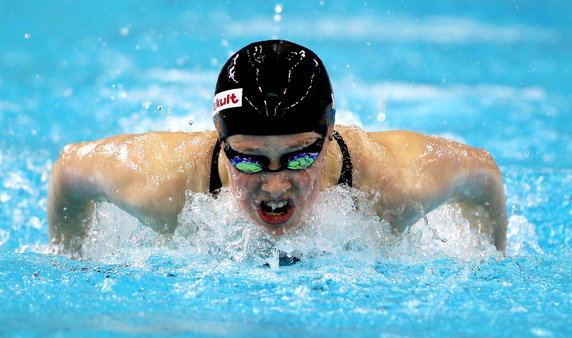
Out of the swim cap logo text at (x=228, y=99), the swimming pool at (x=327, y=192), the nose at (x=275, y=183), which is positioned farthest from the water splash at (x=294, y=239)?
the swim cap logo text at (x=228, y=99)

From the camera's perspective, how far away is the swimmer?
2.46 meters

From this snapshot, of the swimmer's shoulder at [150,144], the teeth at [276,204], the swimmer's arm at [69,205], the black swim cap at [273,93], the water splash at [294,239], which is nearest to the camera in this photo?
the black swim cap at [273,93]

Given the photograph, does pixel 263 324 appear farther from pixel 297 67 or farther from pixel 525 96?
pixel 525 96

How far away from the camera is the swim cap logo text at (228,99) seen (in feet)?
8.15

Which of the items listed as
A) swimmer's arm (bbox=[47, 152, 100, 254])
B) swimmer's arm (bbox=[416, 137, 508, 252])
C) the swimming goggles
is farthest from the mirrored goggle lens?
swimmer's arm (bbox=[47, 152, 100, 254])

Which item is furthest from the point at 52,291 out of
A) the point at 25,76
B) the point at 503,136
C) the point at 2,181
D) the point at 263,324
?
the point at 25,76

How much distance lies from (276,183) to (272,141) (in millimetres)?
156

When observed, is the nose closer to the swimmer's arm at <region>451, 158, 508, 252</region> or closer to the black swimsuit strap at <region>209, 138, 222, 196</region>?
the black swimsuit strap at <region>209, 138, 222, 196</region>

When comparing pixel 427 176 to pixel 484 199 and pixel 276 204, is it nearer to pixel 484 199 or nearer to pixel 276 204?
pixel 484 199

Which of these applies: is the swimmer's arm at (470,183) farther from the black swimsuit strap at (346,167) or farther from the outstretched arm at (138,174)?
the outstretched arm at (138,174)

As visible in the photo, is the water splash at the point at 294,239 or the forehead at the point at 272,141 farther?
the water splash at the point at 294,239

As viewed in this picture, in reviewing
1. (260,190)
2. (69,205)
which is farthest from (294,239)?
(69,205)

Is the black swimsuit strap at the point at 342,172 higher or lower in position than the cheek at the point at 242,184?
higher

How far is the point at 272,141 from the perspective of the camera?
243 centimetres
